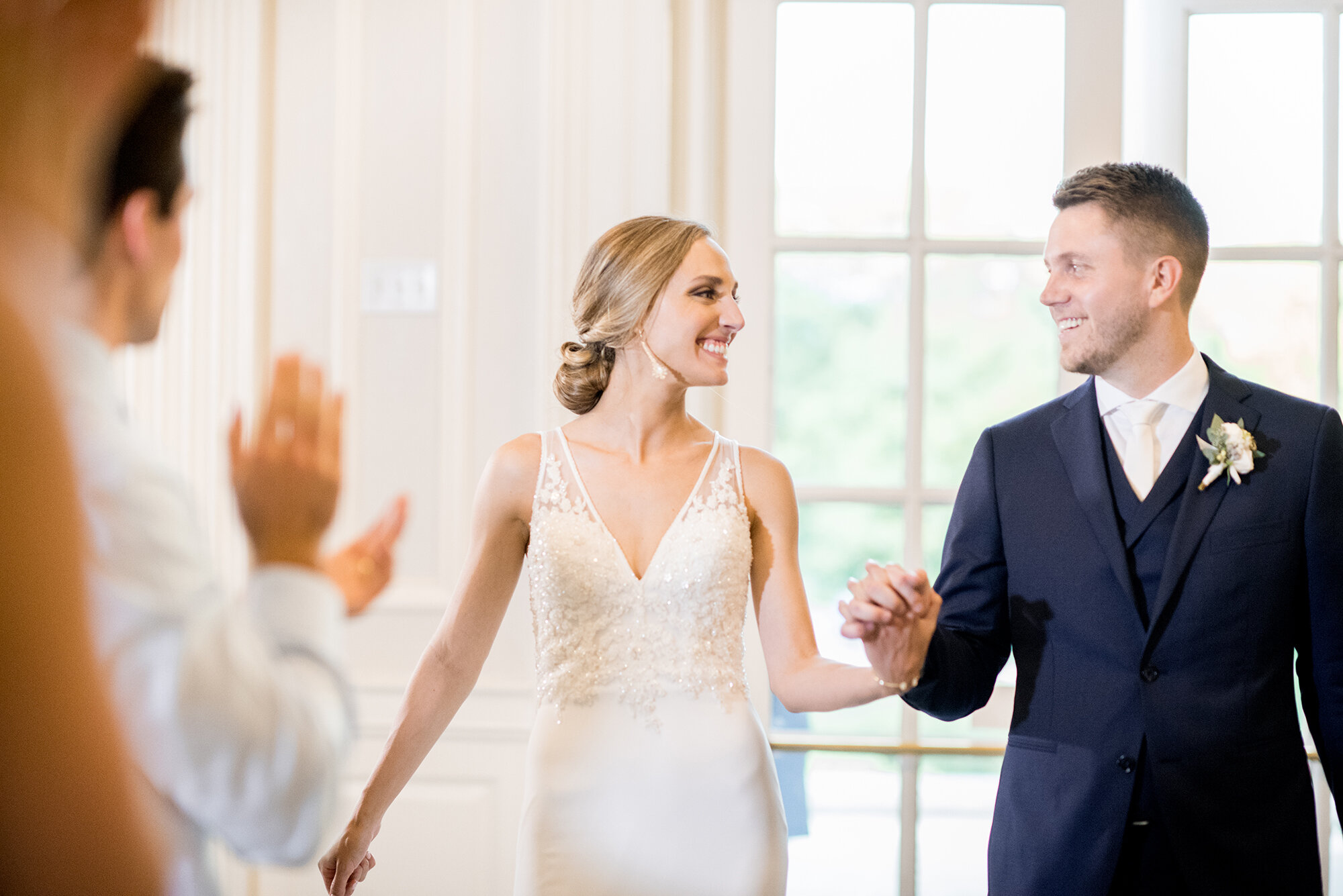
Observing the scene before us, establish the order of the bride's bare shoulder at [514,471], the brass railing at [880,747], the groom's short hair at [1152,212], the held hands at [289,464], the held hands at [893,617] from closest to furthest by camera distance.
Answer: the held hands at [289,464]
the held hands at [893,617]
the groom's short hair at [1152,212]
the bride's bare shoulder at [514,471]
the brass railing at [880,747]

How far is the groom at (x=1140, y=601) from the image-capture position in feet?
4.93

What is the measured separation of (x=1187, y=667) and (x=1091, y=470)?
0.33m

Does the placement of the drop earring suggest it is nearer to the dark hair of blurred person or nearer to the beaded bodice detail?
the beaded bodice detail

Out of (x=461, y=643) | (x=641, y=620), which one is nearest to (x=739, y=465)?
(x=641, y=620)

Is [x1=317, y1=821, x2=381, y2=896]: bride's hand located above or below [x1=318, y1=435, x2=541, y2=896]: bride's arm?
below

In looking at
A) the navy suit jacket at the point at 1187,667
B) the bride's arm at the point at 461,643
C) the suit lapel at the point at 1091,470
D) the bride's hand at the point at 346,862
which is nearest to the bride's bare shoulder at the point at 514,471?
the bride's arm at the point at 461,643

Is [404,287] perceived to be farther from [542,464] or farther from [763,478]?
[763,478]

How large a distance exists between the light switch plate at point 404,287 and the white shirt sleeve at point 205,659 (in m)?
2.12

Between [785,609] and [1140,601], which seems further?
[785,609]

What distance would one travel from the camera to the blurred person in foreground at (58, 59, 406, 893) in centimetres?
53

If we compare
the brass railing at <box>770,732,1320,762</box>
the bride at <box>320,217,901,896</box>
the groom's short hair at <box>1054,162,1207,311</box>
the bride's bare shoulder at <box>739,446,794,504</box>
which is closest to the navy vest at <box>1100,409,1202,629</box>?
the groom's short hair at <box>1054,162,1207,311</box>

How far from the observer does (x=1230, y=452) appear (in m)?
1.56

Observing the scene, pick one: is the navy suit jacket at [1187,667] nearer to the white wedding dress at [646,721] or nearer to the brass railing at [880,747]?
the white wedding dress at [646,721]

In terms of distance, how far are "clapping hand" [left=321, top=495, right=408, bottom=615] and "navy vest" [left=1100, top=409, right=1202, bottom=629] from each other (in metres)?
1.29
